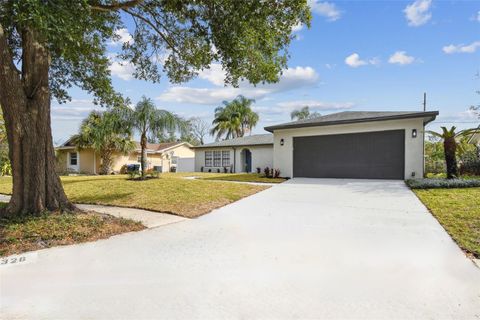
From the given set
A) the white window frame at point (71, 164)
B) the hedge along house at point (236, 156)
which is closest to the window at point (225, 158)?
the hedge along house at point (236, 156)

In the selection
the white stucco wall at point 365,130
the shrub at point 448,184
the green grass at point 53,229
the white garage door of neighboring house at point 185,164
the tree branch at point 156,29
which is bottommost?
the green grass at point 53,229

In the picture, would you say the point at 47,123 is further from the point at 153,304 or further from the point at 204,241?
the point at 153,304

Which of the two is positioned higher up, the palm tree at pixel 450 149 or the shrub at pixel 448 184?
the palm tree at pixel 450 149

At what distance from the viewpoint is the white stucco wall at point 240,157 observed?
21.9 metres

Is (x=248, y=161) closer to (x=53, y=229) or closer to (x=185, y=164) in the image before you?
(x=185, y=164)

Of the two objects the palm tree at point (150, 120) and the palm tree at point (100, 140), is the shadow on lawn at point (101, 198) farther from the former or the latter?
the palm tree at point (100, 140)

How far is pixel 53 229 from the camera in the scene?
16.1 feet

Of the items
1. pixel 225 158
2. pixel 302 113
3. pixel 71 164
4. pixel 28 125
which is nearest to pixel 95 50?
pixel 28 125

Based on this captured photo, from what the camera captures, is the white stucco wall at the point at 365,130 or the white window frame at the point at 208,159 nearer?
the white stucco wall at the point at 365,130

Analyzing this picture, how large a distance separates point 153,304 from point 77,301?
766 millimetres

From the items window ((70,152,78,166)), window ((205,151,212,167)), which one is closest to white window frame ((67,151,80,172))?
window ((70,152,78,166))

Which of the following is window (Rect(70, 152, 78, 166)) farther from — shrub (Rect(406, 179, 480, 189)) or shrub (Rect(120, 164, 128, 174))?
shrub (Rect(406, 179, 480, 189))

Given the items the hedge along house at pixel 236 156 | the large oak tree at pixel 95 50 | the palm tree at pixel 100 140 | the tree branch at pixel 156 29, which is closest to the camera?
the large oak tree at pixel 95 50

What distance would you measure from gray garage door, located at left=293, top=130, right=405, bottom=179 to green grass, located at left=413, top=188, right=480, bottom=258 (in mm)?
Result: 3745
